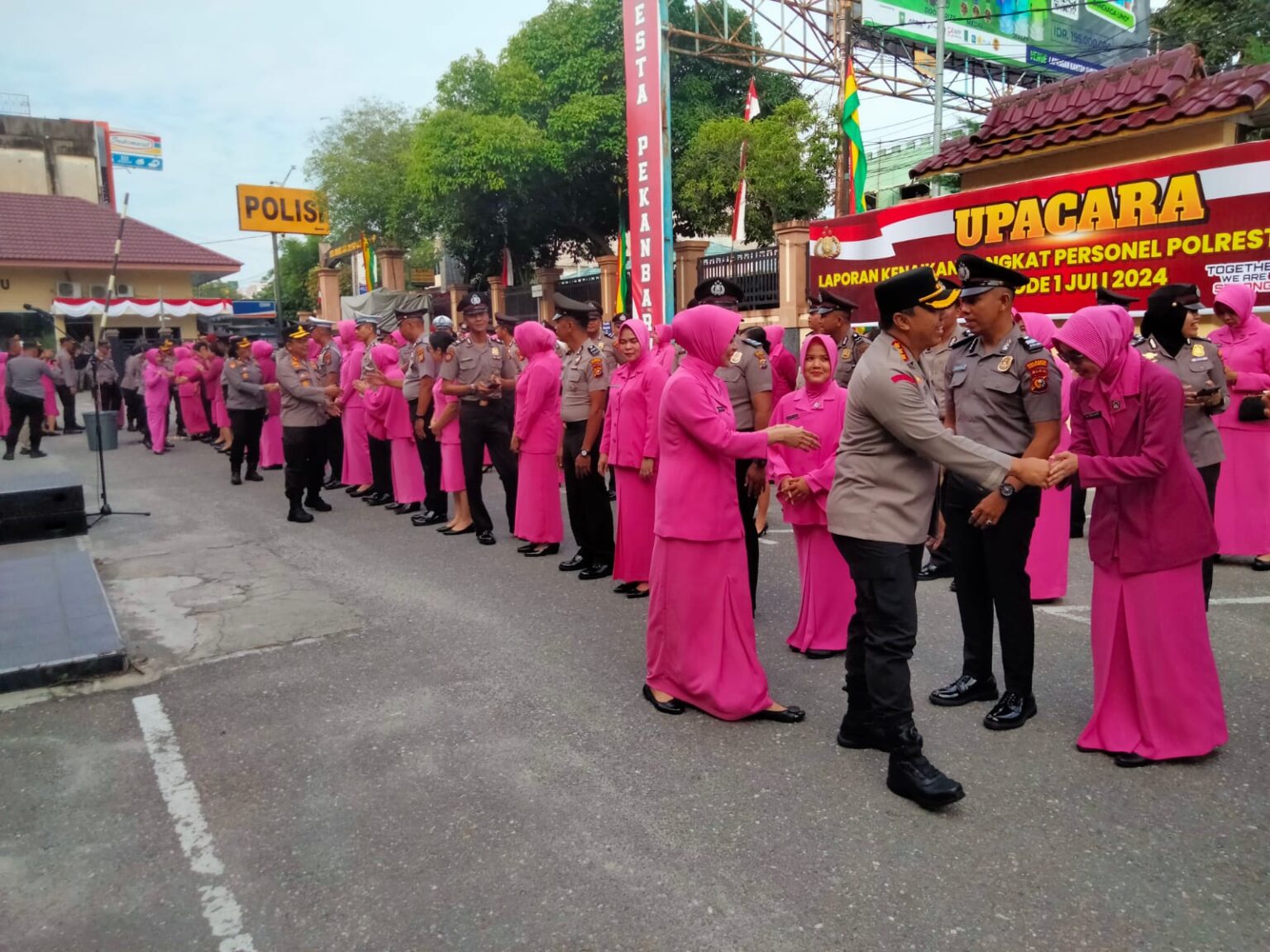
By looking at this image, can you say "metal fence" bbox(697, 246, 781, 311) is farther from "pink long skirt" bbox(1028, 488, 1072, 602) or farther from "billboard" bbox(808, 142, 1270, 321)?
"pink long skirt" bbox(1028, 488, 1072, 602)

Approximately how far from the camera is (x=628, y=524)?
6402 mm

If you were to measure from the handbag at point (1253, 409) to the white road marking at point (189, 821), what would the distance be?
21.6 ft

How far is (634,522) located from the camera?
20.9ft

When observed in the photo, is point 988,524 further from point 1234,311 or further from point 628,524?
point 1234,311

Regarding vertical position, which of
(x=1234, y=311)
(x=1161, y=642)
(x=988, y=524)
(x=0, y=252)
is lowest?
(x=1161, y=642)

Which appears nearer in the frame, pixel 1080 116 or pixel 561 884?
pixel 561 884

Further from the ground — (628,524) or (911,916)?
(628,524)

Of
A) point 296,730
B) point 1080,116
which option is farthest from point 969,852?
point 1080,116

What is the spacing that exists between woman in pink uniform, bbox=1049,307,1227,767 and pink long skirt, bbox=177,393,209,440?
16131 millimetres

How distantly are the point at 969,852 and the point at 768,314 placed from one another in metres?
14.5

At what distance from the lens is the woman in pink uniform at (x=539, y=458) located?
302 inches

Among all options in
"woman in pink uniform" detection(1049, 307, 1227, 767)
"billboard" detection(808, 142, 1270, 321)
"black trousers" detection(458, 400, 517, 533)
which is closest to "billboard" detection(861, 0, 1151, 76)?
"billboard" detection(808, 142, 1270, 321)

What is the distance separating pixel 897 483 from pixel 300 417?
23.4ft

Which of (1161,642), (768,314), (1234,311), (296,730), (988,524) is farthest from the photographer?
(768,314)
